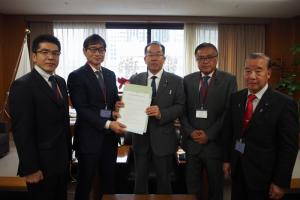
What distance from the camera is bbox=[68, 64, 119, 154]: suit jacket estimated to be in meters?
2.34

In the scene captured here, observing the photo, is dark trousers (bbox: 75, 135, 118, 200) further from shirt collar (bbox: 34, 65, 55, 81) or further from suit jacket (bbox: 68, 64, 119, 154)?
shirt collar (bbox: 34, 65, 55, 81)

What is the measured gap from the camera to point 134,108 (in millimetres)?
2354

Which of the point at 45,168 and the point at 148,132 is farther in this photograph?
the point at 148,132

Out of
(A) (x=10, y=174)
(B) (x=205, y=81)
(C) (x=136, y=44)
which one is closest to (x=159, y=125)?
(B) (x=205, y=81)

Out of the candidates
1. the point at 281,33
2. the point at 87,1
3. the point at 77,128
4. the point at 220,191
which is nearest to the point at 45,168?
the point at 77,128

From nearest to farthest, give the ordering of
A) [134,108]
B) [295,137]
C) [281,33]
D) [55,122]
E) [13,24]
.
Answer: [295,137]
[55,122]
[134,108]
[13,24]
[281,33]

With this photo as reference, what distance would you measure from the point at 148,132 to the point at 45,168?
873mm

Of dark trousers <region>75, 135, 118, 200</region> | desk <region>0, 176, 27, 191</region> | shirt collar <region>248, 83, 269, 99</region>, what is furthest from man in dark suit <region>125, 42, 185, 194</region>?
desk <region>0, 176, 27, 191</region>

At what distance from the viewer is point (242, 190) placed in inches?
82.9

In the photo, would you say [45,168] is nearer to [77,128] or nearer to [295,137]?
[77,128]

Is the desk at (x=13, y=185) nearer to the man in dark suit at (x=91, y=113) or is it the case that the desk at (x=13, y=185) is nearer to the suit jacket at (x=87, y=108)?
the man in dark suit at (x=91, y=113)

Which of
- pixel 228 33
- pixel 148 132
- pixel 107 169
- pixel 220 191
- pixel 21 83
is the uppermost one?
pixel 228 33

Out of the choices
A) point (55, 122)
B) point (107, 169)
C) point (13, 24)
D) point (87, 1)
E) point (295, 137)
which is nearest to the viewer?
point (295, 137)

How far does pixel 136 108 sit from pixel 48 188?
872 millimetres
